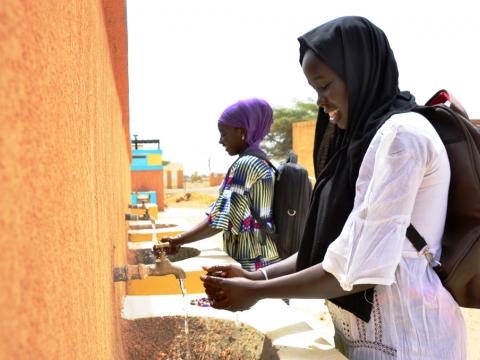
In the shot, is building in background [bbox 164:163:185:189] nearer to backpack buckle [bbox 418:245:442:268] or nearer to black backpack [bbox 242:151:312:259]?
black backpack [bbox 242:151:312:259]

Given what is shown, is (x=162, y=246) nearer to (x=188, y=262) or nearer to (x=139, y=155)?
(x=188, y=262)

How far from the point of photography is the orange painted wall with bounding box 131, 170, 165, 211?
47.5 feet

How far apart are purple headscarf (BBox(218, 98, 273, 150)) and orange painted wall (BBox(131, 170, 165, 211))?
38.8 feet

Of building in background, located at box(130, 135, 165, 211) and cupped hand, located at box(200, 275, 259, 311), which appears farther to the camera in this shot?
building in background, located at box(130, 135, 165, 211)

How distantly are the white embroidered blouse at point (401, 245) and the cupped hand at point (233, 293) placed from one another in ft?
1.00

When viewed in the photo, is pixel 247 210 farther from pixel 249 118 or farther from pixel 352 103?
pixel 352 103

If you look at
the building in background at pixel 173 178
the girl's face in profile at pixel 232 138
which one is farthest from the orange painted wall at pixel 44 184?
the building in background at pixel 173 178

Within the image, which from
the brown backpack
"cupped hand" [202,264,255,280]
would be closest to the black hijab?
the brown backpack

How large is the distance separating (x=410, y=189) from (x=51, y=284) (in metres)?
0.80

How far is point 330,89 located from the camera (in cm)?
134

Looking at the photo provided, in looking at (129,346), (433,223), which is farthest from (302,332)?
(433,223)

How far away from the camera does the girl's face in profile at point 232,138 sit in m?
2.86

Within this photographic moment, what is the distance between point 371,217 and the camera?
1.08 metres

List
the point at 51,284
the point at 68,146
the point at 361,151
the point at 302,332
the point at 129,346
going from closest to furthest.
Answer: the point at 51,284
the point at 68,146
the point at 361,151
the point at 302,332
the point at 129,346
